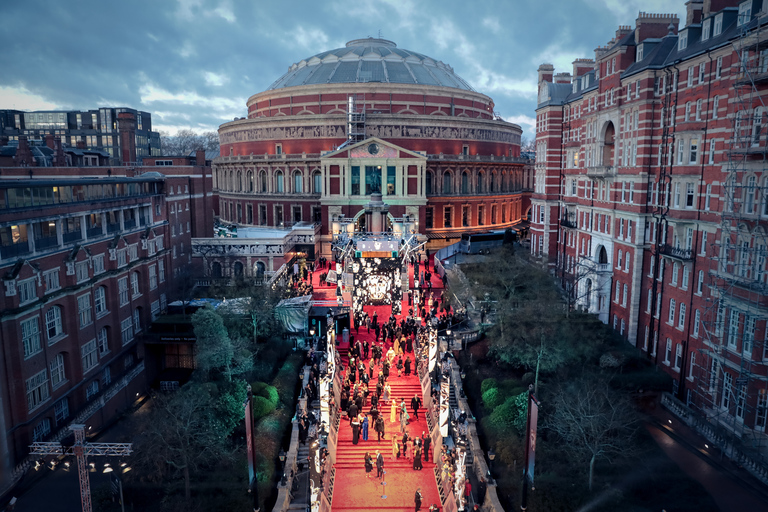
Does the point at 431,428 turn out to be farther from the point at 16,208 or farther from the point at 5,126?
the point at 5,126

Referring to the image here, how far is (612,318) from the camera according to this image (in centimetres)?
4272

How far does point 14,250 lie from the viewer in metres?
28.3

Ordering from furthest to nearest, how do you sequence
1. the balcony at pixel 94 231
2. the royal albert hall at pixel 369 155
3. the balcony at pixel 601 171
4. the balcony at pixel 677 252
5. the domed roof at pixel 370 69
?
the domed roof at pixel 370 69 → the royal albert hall at pixel 369 155 → the balcony at pixel 601 171 → the balcony at pixel 94 231 → the balcony at pixel 677 252

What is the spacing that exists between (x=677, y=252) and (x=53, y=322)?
3679 cm

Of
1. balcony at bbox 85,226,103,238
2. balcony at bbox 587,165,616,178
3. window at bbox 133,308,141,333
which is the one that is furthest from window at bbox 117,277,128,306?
balcony at bbox 587,165,616,178

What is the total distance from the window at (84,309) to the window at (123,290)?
4.32 meters

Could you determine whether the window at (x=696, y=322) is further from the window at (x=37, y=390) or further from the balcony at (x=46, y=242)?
the balcony at (x=46, y=242)

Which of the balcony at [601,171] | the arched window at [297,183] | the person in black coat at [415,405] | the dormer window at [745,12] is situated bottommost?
the person in black coat at [415,405]

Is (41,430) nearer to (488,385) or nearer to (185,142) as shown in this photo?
(488,385)

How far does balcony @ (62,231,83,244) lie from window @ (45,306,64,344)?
4196 millimetres

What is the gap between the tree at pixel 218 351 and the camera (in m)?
33.4

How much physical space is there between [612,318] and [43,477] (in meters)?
38.1

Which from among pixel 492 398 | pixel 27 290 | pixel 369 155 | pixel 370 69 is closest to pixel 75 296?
pixel 27 290

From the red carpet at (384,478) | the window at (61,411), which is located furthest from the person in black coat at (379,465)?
the window at (61,411)
